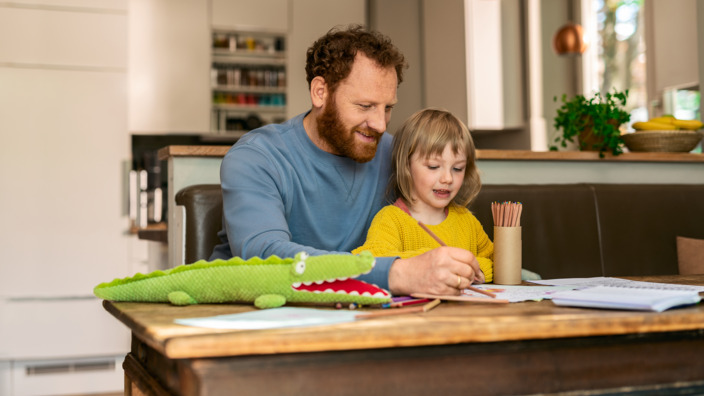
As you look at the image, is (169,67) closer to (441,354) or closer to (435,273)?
(435,273)

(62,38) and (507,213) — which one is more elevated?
(62,38)

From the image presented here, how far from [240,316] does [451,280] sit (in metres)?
0.39

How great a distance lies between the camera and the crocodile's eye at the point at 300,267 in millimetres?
939

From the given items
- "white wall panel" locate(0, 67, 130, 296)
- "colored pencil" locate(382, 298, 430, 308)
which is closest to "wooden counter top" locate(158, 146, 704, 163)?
"colored pencil" locate(382, 298, 430, 308)

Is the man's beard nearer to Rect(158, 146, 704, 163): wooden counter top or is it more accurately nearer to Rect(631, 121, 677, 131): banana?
Rect(158, 146, 704, 163): wooden counter top

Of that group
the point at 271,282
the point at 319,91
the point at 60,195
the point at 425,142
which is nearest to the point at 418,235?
the point at 425,142

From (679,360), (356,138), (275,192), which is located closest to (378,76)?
(356,138)

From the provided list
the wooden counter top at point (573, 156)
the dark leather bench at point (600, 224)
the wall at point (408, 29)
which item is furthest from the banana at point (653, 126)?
the wall at point (408, 29)

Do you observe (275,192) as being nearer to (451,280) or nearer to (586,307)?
(451,280)

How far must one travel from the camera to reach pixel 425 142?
1.72 meters

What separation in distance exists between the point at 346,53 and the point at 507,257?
0.66m

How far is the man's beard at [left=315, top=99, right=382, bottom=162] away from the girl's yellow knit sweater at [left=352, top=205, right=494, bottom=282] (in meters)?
0.15

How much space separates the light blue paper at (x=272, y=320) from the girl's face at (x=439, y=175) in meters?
0.87

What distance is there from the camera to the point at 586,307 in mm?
969
